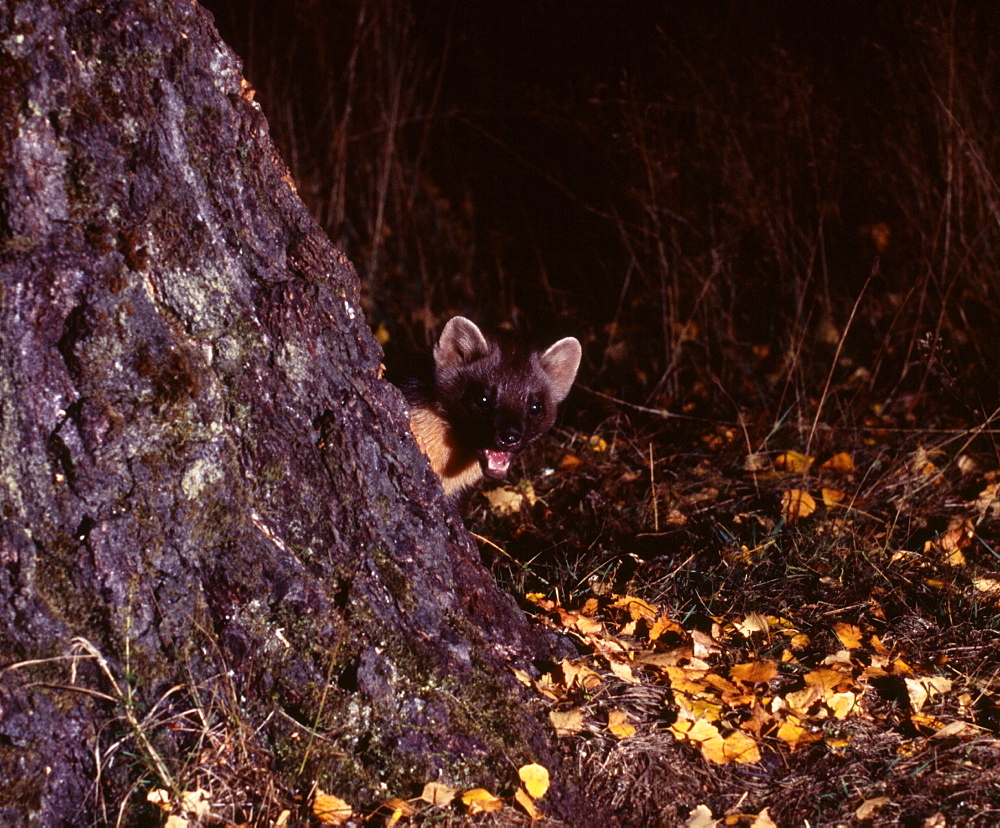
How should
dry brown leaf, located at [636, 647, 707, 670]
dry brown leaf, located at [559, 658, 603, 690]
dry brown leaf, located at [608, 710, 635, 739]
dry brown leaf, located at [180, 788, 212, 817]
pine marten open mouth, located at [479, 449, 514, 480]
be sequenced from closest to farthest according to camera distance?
dry brown leaf, located at [180, 788, 212, 817]
dry brown leaf, located at [608, 710, 635, 739]
dry brown leaf, located at [559, 658, 603, 690]
dry brown leaf, located at [636, 647, 707, 670]
pine marten open mouth, located at [479, 449, 514, 480]

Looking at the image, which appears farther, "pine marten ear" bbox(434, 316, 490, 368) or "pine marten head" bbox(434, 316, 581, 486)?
"pine marten ear" bbox(434, 316, 490, 368)

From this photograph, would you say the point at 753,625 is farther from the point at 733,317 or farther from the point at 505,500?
the point at 733,317

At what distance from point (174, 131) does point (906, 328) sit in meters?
5.92

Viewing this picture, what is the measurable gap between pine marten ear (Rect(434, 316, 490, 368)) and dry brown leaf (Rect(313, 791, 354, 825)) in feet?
9.68

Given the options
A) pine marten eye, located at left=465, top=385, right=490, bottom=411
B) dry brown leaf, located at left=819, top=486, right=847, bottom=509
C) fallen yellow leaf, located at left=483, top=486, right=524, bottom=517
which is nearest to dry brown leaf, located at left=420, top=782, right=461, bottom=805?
fallen yellow leaf, located at left=483, top=486, right=524, bottom=517

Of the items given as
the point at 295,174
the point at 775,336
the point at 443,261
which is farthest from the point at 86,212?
the point at 443,261

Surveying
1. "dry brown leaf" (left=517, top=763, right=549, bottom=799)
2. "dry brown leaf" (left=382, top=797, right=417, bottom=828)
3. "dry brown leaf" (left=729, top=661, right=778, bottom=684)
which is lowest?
"dry brown leaf" (left=729, top=661, right=778, bottom=684)

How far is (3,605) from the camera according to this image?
2705mm

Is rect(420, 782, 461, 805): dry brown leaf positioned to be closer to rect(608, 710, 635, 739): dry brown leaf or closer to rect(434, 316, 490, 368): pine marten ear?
rect(608, 710, 635, 739): dry brown leaf

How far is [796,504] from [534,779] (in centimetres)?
246

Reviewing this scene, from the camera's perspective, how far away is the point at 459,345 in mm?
5566

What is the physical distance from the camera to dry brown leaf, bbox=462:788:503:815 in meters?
2.97

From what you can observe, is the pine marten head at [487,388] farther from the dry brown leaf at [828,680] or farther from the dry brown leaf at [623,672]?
the dry brown leaf at [828,680]

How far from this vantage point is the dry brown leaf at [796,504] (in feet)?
16.2
